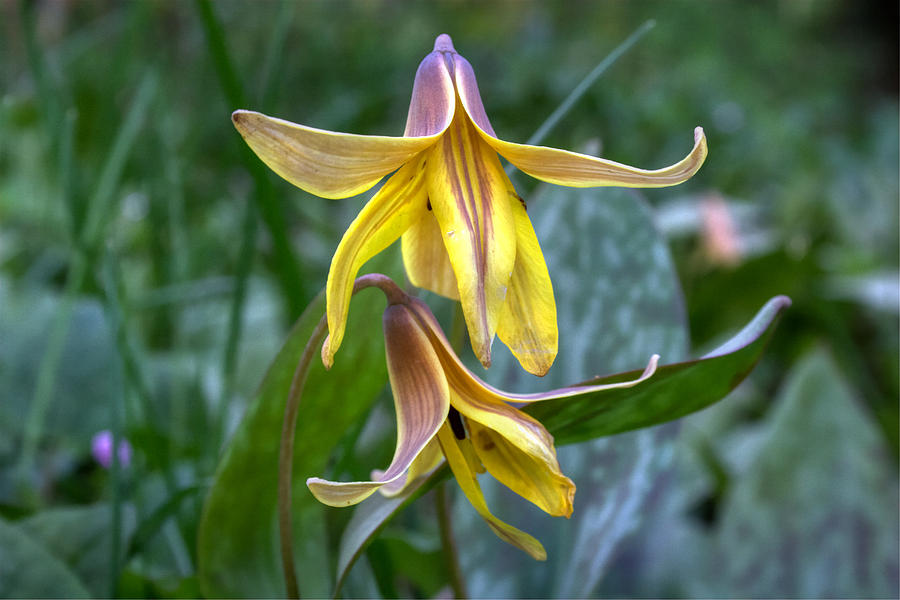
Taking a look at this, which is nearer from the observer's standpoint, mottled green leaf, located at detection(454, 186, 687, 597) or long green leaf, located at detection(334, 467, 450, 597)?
long green leaf, located at detection(334, 467, 450, 597)

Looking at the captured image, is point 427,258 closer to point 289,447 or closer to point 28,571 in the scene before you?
point 289,447

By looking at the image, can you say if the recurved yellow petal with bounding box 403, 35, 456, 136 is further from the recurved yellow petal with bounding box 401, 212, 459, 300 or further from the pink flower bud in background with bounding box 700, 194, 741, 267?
the pink flower bud in background with bounding box 700, 194, 741, 267

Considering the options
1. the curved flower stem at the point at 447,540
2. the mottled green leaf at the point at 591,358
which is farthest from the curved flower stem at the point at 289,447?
the mottled green leaf at the point at 591,358

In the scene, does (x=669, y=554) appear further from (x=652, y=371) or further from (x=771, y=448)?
(x=652, y=371)

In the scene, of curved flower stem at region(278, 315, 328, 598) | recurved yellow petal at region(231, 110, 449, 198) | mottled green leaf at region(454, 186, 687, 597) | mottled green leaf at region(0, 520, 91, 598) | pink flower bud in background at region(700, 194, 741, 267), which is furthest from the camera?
pink flower bud in background at region(700, 194, 741, 267)

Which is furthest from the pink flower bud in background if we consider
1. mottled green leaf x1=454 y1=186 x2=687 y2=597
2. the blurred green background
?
mottled green leaf x1=454 y1=186 x2=687 y2=597

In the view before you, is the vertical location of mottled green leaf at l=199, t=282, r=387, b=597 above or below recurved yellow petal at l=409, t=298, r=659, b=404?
below

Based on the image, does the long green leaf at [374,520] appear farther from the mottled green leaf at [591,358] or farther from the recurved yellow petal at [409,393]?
the mottled green leaf at [591,358]
